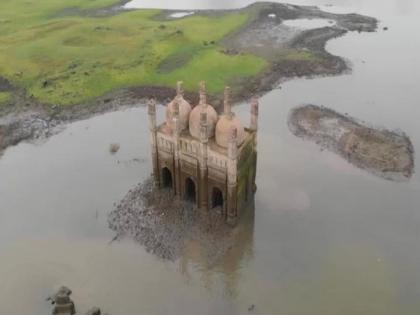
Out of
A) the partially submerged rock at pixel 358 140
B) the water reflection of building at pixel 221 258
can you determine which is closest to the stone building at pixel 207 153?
the water reflection of building at pixel 221 258

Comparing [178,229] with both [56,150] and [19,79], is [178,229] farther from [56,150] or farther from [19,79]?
[19,79]

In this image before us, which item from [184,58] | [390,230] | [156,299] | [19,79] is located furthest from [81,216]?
[184,58]

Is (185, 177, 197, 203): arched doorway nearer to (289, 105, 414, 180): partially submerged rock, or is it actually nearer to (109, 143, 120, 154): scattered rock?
(109, 143, 120, 154): scattered rock

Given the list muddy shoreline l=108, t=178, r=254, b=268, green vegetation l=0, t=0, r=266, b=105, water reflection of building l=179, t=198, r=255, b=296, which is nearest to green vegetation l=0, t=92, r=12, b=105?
green vegetation l=0, t=0, r=266, b=105

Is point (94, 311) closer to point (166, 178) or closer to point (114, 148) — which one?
point (166, 178)

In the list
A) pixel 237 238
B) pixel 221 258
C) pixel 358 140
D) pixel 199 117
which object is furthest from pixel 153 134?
pixel 358 140

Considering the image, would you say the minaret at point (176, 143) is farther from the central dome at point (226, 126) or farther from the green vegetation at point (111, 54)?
the green vegetation at point (111, 54)

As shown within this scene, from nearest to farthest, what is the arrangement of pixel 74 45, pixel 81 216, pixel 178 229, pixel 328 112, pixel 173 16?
pixel 178 229 → pixel 81 216 → pixel 328 112 → pixel 74 45 → pixel 173 16
